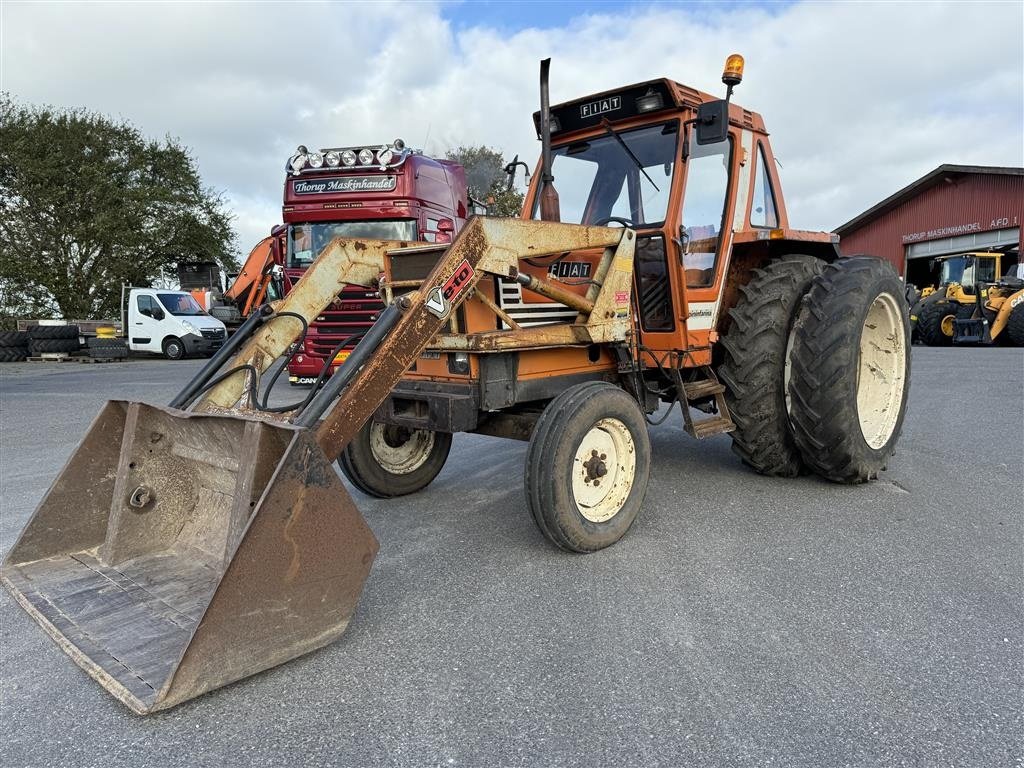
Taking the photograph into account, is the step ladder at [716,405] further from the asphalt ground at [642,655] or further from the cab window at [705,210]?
the cab window at [705,210]

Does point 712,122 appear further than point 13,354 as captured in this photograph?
No

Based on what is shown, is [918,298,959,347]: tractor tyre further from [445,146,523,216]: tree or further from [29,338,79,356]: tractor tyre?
[29,338,79,356]: tractor tyre

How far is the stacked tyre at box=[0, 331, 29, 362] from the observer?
1886 centimetres

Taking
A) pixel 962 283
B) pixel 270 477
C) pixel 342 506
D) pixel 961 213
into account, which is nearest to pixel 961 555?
pixel 342 506

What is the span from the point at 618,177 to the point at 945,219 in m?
27.1

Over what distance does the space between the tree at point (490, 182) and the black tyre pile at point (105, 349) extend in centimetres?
1049

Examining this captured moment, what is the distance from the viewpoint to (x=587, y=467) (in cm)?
360

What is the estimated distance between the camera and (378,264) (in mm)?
4070

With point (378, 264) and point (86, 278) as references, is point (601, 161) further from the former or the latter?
point (86, 278)

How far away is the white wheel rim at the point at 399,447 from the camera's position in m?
4.42

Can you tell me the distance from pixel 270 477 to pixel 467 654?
1.01 m

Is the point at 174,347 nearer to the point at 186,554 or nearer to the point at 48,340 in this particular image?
the point at 48,340

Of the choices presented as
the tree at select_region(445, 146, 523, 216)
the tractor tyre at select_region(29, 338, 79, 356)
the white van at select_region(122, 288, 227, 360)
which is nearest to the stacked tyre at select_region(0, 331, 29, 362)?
the tractor tyre at select_region(29, 338, 79, 356)

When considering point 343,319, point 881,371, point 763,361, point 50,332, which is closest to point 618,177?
point 763,361
